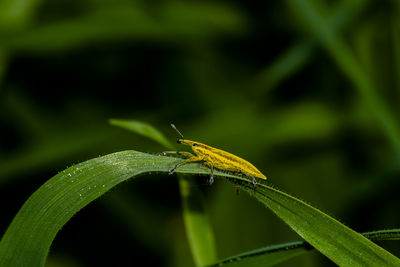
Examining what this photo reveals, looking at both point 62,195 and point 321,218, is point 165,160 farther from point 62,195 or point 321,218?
point 321,218

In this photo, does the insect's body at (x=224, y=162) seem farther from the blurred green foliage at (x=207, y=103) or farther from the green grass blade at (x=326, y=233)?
the blurred green foliage at (x=207, y=103)

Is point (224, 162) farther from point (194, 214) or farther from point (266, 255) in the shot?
point (266, 255)

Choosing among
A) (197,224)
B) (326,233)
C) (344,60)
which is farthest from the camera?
(344,60)

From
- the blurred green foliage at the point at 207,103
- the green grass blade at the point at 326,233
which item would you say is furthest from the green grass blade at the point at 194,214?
the blurred green foliage at the point at 207,103

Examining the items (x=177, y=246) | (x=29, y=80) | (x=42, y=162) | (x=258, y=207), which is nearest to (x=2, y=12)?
(x=29, y=80)

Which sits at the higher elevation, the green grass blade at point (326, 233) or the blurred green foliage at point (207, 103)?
the blurred green foliage at point (207, 103)

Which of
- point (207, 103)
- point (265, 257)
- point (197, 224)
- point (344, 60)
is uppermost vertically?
point (207, 103)

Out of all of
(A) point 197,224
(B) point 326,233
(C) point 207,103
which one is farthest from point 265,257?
(C) point 207,103
